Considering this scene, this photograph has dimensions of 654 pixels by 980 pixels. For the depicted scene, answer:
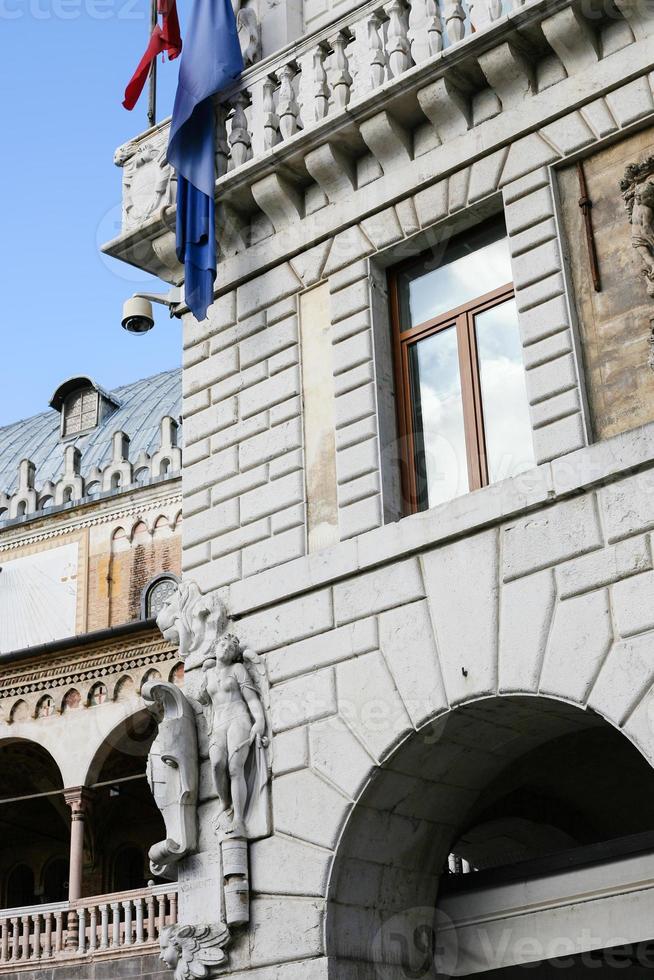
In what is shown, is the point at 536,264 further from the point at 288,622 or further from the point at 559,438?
the point at 288,622

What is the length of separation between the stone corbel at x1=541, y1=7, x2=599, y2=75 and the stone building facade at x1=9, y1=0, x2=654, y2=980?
0.02 meters

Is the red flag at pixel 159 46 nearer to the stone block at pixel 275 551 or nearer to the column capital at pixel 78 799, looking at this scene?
the stone block at pixel 275 551

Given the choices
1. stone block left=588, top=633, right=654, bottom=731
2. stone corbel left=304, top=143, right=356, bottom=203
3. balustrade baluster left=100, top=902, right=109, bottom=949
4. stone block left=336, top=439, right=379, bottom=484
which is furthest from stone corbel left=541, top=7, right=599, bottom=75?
balustrade baluster left=100, top=902, right=109, bottom=949

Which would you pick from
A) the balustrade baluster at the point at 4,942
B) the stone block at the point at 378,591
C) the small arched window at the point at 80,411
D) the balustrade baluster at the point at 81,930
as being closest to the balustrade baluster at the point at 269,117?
the stone block at the point at 378,591

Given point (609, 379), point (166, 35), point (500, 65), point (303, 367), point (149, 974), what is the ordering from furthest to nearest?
point (149, 974) → point (166, 35) → point (303, 367) → point (500, 65) → point (609, 379)

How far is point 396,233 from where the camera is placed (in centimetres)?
1161

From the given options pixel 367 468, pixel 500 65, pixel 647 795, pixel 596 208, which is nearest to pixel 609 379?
pixel 596 208

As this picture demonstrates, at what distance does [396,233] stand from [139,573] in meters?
24.5

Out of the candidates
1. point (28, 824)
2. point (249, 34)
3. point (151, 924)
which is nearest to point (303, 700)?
point (249, 34)

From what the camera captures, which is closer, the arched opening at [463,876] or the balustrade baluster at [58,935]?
the arched opening at [463,876]

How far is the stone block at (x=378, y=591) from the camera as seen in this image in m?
10.4

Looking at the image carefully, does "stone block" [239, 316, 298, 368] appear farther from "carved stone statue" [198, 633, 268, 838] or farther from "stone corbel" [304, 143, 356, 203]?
"carved stone statue" [198, 633, 268, 838]

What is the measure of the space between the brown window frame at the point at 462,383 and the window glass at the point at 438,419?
51 millimetres

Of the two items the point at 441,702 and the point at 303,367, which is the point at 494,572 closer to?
the point at 441,702
